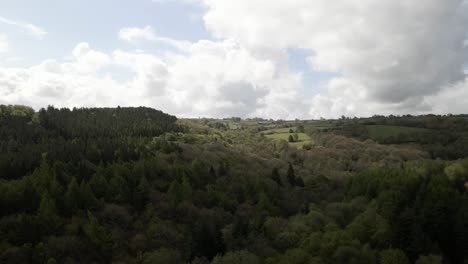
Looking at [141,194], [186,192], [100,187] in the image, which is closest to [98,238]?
[100,187]

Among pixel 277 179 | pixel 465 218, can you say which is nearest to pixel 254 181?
pixel 277 179

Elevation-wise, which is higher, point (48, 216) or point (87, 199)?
point (87, 199)

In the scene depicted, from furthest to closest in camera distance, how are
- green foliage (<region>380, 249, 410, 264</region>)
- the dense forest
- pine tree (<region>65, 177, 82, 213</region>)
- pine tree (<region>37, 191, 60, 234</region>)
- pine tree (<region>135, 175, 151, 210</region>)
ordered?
pine tree (<region>135, 175, 151, 210</region>)
pine tree (<region>65, 177, 82, 213</region>)
pine tree (<region>37, 191, 60, 234</region>)
the dense forest
green foliage (<region>380, 249, 410, 264</region>)

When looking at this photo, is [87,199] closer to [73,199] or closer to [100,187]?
[73,199]

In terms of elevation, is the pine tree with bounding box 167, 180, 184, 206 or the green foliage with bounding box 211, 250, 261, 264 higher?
the pine tree with bounding box 167, 180, 184, 206

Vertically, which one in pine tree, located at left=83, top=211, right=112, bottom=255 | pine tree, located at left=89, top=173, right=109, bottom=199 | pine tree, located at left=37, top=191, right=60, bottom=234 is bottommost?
pine tree, located at left=83, top=211, right=112, bottom=255

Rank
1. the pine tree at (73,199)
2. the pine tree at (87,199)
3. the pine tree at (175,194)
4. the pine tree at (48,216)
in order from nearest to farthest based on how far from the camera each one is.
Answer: the pine tree at (48,216) < the pine tree at (73,199) < the pine tree at (87,199) < the pine tree at (175,194)

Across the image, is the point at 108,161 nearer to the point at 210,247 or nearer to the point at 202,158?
the point at 202,158

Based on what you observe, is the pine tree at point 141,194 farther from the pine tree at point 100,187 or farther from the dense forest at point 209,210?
the pine tree at point 100,187

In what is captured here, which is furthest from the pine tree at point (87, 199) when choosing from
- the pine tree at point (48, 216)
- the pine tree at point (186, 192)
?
the pine tree at point (186, 192)

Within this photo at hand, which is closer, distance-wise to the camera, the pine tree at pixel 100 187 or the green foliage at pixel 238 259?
the green foliage at pixel 238 259

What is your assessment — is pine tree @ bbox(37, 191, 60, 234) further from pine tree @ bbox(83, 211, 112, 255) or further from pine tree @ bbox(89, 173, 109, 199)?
pine tree @ bbox(89, 173, 109, 199)

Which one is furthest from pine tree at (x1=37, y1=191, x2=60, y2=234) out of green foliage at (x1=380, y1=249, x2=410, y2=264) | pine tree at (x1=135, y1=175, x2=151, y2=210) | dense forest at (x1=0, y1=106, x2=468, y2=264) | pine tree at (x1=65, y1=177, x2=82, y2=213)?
green foliage at (x1=380, y1=249, x2=410, y2=264)

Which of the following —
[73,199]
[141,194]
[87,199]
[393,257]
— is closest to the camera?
[393,257]
